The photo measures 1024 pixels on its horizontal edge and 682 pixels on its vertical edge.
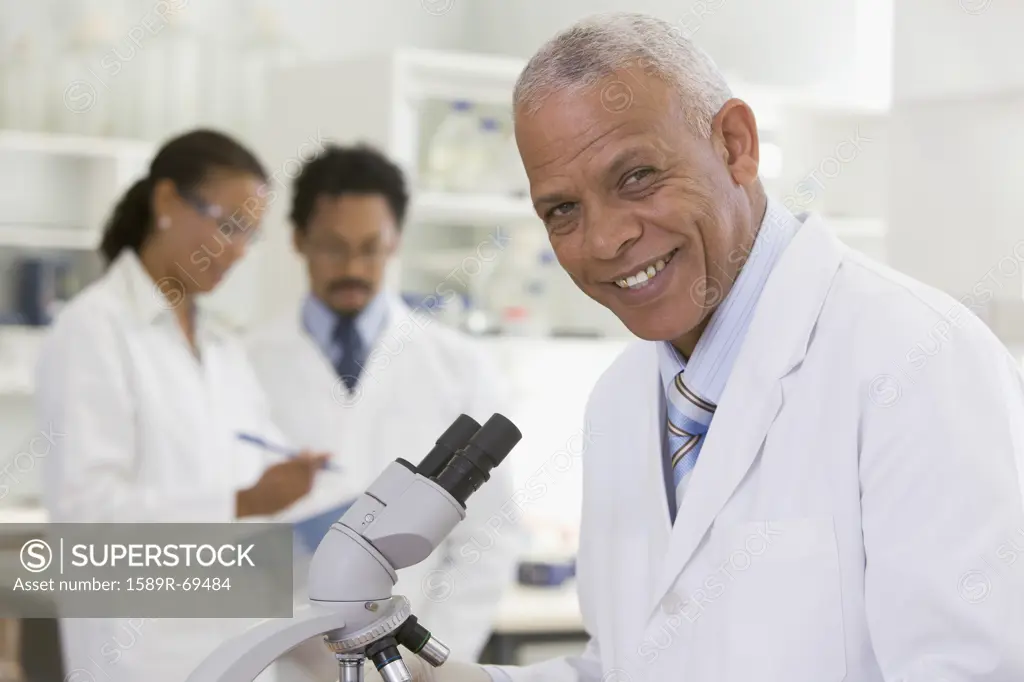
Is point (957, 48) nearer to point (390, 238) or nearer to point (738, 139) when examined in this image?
point (738, 139)

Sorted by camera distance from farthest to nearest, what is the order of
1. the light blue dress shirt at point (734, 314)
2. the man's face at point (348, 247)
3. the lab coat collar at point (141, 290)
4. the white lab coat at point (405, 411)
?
the man's face at point (348, 247), the white lab coat at point (405, 411), the lab coat collar at point (141, 290), the light blue dress shirt at point (734, 314)

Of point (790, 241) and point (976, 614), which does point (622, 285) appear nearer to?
point (790, 241)

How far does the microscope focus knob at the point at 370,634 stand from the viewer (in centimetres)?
77

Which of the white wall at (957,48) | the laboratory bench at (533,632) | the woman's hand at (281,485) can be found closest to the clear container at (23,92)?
the woman's hand at (281,485)

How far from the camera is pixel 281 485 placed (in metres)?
1.97

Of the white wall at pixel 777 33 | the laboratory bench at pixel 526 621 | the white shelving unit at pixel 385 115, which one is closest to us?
the laboratory bench at pixel 526 621

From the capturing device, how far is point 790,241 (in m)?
1.00

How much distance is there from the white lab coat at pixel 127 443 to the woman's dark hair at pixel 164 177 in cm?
5

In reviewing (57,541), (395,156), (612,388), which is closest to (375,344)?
(395,156)

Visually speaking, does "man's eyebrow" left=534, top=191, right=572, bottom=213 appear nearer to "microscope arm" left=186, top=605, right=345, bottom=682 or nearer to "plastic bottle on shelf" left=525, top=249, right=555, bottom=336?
"microscope arm" left=186, top=605, right=345, bottom=682

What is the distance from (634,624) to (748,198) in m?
0.40

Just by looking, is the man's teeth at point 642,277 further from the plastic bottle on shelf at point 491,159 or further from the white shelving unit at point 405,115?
the plastic bottle on shelf at point 491,159

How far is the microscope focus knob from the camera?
770 mm

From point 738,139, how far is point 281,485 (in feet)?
4.13
